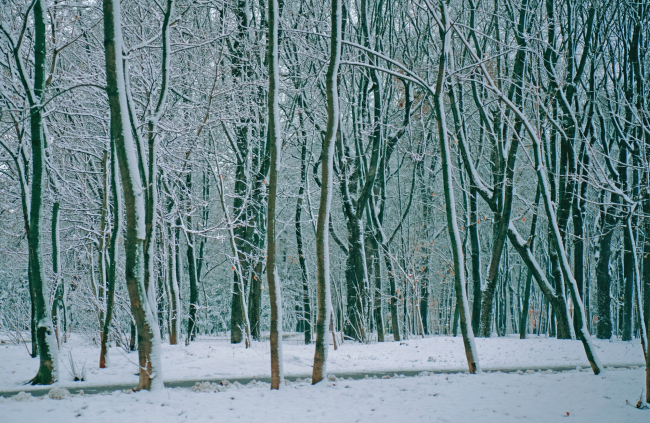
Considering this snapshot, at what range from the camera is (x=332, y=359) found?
33.7ft

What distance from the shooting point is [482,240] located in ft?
92.1

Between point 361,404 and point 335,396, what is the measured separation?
0.51 meters

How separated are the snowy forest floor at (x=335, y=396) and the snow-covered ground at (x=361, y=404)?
0.04 ft

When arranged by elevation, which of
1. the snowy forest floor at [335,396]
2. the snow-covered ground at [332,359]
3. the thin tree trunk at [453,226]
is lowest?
the snow-covered ground at [332,359]

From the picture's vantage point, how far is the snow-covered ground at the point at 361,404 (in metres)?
4.81

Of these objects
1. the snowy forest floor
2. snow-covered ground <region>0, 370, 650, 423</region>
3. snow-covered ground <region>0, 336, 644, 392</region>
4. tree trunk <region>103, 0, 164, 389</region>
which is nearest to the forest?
tree trunk <region>103, 0, 164, 389</region>

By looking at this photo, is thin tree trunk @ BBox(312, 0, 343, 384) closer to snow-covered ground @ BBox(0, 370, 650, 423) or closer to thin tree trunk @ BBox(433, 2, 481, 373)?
snow-covered ground @ BBox(0, 370, 650, 423)

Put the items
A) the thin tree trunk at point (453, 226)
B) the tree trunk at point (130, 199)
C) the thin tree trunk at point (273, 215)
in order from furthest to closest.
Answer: the thin tree trunk at point (453, 226) < the thin tree trunk at point (273, 215) < the tree trunk at point (130, 199)

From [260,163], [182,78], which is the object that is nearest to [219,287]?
[260,163]

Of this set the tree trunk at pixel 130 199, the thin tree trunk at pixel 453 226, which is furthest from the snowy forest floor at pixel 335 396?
the thin tree trunk at pixel 453 226

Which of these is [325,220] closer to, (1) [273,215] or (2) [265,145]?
(1) [273,215]

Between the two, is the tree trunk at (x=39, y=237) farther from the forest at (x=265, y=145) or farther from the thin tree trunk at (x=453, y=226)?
the thin tree trunk at (x=453, y=226)

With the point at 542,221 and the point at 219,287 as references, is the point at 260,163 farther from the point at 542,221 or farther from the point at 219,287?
the point at 219,287

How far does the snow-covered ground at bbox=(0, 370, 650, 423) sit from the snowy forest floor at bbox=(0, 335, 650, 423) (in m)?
0.01
